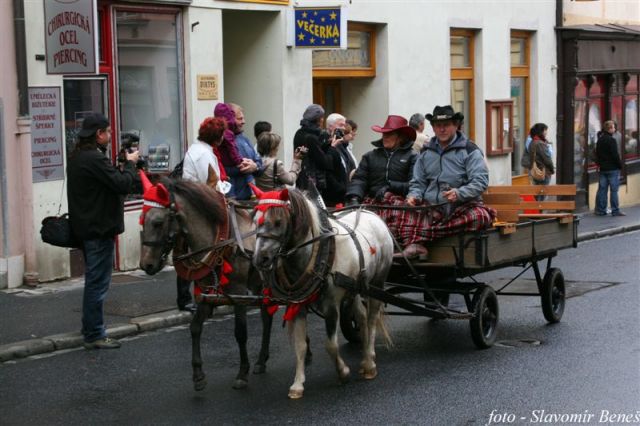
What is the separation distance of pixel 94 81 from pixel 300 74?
13.4ft

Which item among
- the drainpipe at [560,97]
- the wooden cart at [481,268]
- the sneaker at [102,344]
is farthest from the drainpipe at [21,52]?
the drainpipe at [560,97]

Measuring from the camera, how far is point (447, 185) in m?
10.0

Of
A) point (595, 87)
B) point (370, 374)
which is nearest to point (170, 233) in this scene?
point (370, 374)

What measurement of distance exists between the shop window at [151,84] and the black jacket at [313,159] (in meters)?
2.62

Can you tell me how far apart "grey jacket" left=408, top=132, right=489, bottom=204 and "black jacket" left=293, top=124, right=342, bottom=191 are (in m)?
3.01

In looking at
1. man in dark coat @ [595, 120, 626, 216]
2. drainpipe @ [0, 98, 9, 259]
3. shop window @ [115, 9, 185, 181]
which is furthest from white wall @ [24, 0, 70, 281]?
man in dark coat @ [595, 120, 626, 216]

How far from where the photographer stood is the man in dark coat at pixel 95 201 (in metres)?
10.0

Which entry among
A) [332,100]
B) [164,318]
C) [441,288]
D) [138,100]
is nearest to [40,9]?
[138,100]

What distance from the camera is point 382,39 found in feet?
64.1

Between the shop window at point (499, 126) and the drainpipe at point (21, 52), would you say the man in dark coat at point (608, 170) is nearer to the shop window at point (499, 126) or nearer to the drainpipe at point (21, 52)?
the shop window at point (499, 126)

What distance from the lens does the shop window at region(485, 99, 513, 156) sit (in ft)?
74.8

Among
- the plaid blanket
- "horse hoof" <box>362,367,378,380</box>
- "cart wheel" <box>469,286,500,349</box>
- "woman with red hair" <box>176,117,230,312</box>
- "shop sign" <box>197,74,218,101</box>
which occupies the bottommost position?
"horse hoof" <box>362,367,378,380</box>

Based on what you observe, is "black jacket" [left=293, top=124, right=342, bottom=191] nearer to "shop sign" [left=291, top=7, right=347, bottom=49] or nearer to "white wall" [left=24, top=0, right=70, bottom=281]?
"white wall" [left=24, top=0, right=70, bottom=281]

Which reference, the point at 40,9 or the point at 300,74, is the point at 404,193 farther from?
the point at 300,74
